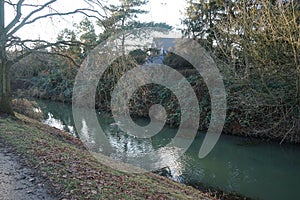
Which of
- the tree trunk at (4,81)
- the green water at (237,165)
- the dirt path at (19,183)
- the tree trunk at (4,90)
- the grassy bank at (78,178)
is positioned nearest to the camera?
the dirt path at (19,183)

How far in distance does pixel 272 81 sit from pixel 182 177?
15.7 ft

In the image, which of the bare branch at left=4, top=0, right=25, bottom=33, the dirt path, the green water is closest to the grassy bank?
the dirt path

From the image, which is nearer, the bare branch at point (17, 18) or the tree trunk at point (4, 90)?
the bare branch at point (17, 18)

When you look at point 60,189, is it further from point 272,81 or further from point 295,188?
point 272,81

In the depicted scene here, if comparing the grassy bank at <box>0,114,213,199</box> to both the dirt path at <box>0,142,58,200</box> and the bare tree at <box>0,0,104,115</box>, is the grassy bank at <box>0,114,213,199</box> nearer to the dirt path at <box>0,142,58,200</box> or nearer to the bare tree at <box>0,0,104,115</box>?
the dirt path at <box>0,142,58,200</box>

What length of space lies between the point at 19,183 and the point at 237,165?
675 centimetres

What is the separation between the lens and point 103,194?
3688 mm

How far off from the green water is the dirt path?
13.0 feet

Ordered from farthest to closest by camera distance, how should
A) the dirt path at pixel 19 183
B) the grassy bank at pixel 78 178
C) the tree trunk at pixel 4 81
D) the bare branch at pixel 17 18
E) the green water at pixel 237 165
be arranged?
1. the tree trunk at pixel 4 81
2. the bare branch at pixel 17 18
3. the green water at pixel 237 165
4. the grassy bank at pixel 78 178
5. the dirt path at pixel 19 183

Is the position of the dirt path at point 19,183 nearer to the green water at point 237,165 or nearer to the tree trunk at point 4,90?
the green water at point 237,165

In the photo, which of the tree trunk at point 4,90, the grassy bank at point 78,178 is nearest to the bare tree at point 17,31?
the tree trunk at point 4,90

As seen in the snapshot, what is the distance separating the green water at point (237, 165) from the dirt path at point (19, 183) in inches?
156

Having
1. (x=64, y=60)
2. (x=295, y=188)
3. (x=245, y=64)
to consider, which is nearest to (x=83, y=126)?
(x=64, y=60)

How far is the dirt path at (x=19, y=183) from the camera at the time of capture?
3517mm
